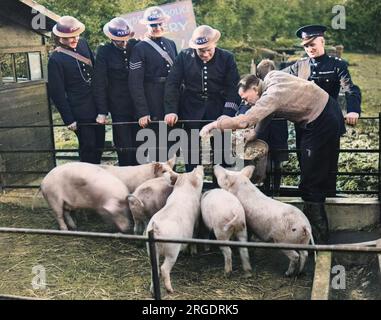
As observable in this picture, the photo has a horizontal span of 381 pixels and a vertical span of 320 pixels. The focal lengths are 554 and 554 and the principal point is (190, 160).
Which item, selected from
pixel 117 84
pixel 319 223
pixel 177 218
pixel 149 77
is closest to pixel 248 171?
pixel 319 223

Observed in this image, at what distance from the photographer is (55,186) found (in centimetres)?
543

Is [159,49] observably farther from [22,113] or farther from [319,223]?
[319,223]

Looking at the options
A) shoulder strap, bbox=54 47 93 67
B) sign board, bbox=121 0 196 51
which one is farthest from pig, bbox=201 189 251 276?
sign board, bbox=121 0 196 51

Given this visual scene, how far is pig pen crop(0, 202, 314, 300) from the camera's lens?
4.38 m

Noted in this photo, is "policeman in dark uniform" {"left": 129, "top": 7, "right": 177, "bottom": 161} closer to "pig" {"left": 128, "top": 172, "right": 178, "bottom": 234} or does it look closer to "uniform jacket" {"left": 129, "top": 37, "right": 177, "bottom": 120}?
"uniform jacket" {"left": 129, "top": 37, "right": 177, "bottom": 120}

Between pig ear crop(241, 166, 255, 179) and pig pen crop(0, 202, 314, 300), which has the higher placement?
pig ear crop(241, 166, 255, 179)

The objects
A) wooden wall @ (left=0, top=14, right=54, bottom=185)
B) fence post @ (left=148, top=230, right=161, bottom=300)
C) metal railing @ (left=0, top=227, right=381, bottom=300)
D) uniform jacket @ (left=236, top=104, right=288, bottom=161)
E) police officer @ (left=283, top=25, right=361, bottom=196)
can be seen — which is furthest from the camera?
wooden wall @ (left=0, top=14, right=54, bottom=185)

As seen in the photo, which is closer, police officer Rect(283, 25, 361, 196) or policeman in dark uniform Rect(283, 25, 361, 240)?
policeman in dark uniform Rect(283, 25, 361, 240)

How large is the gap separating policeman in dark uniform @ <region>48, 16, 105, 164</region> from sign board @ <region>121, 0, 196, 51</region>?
3.97 meters

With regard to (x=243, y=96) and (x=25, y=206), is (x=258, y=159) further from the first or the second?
(x=25, y=206)

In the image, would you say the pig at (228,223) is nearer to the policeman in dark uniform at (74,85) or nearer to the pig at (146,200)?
the pig at (146,200)

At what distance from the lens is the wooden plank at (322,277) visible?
4.05 meters

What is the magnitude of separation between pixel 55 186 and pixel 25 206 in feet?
4.08
